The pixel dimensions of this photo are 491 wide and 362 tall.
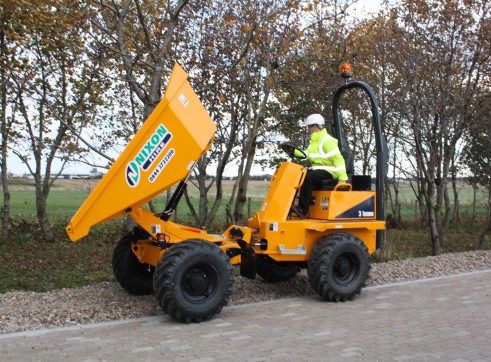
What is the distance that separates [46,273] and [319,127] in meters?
6.08

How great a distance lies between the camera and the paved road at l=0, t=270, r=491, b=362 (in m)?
5.06

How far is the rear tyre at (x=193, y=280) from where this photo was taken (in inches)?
235

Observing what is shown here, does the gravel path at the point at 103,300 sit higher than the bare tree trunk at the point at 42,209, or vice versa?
the bare tree trunk at the point at 42,209

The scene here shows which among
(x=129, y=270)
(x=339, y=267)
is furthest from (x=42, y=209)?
(x=339, y=267)

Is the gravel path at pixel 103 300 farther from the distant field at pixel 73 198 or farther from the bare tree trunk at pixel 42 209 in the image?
the distant field at pixel 73 198

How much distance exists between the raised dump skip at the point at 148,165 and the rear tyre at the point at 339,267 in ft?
7.41

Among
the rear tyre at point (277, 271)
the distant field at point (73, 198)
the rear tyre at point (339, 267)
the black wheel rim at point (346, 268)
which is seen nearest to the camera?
the rear tyre at point (339, 267)

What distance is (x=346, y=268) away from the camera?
24.5 ft

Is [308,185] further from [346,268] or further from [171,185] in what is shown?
[171,185]

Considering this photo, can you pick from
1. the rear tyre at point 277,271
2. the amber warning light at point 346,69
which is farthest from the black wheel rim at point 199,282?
the amber warning light at point 346,69

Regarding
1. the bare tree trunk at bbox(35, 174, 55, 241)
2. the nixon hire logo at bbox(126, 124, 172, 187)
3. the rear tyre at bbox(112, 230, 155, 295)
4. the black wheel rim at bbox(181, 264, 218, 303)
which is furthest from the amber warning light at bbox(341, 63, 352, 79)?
the bare tree trunk at bbox(35, 174, 55, 241)

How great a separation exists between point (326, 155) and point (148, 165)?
2655 mm

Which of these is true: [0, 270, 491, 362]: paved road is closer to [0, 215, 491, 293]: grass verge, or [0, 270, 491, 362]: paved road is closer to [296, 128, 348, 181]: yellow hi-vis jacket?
[296, 128, 348, 181]: yellow hi-vis jacket

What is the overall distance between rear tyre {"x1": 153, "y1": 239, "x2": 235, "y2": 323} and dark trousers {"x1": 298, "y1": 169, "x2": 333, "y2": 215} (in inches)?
74.5
